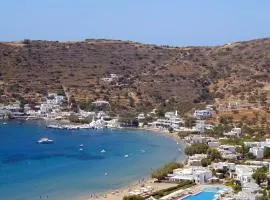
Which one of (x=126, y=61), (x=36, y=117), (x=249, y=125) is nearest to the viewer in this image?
(x=249, y=125)

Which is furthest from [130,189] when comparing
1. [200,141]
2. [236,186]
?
[200,141]

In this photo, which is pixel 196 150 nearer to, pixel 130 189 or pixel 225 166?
pixel 225 166

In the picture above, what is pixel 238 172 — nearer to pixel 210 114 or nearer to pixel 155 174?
pixel 155 174

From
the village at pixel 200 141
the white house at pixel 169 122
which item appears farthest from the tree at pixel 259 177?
the white house at pixel 169 122

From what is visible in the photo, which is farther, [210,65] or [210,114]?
[210,65]

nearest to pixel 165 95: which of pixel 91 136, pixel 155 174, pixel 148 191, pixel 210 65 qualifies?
pixel 210 65

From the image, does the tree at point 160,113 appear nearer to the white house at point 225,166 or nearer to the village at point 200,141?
the village at point 200,141

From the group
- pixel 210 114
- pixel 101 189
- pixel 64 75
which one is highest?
pixel 64 75
